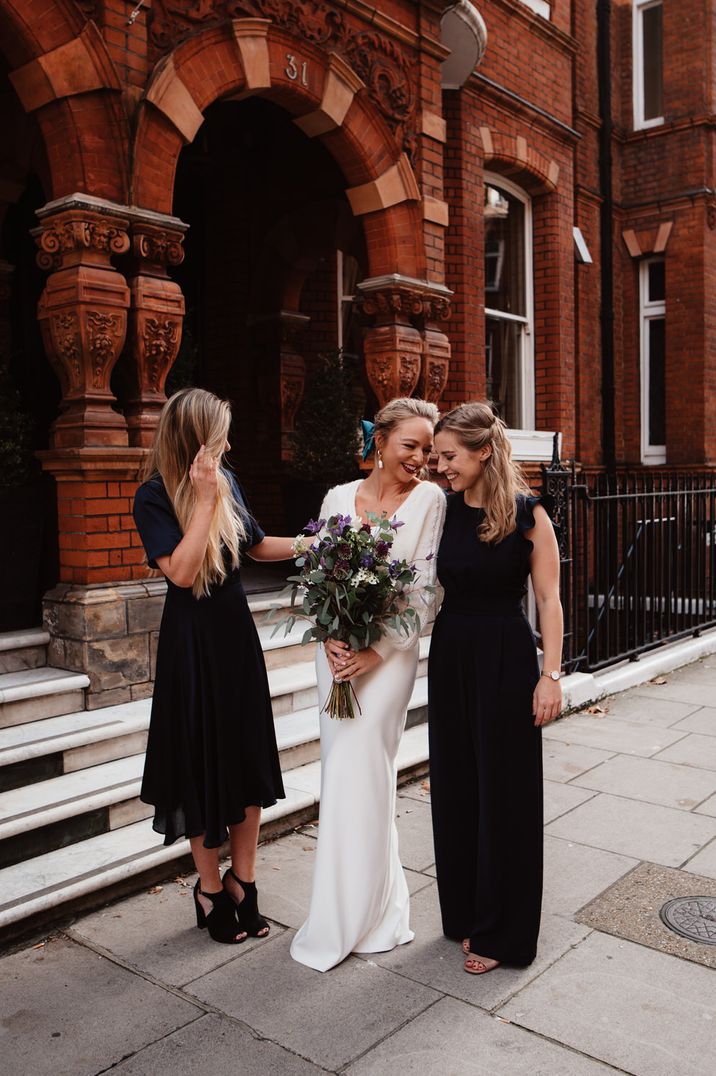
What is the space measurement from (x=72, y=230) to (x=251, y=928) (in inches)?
140

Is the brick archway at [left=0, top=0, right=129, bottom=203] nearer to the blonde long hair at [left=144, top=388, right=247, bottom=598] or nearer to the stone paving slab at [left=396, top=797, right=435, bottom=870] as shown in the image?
the blonde long hair at [left=144, top=388, right=247, bottom=598]

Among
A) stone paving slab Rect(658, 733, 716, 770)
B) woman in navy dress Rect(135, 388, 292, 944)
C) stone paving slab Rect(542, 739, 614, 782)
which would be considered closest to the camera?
woman in navy dress Rect(135, 388, 292, 944)

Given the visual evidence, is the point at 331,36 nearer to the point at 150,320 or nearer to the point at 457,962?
the point at 150,320

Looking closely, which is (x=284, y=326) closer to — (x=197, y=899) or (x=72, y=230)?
(x=72, y=230)

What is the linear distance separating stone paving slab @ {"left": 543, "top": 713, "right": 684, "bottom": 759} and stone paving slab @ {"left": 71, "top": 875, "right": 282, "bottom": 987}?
10.2 ft

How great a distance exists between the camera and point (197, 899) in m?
3.54

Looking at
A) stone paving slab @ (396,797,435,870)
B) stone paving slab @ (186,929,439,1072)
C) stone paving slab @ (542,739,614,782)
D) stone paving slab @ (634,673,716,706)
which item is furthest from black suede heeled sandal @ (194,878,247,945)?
stone paving slab @ (634,673,716,706)

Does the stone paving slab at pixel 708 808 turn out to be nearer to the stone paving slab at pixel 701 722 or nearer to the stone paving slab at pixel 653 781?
the stone paving slab at pixel 653 781

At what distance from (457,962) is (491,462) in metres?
1.81

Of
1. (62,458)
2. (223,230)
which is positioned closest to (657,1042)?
(62,458)

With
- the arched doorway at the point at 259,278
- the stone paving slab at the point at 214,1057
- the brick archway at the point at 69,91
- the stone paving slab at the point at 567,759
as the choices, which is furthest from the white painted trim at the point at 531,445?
the stone paving slab at the point at 214,1057

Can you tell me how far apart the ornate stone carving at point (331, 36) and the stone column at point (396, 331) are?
1050 millimetres

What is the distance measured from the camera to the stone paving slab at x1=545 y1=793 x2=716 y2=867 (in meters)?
4.31

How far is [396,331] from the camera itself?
6.98 meters
